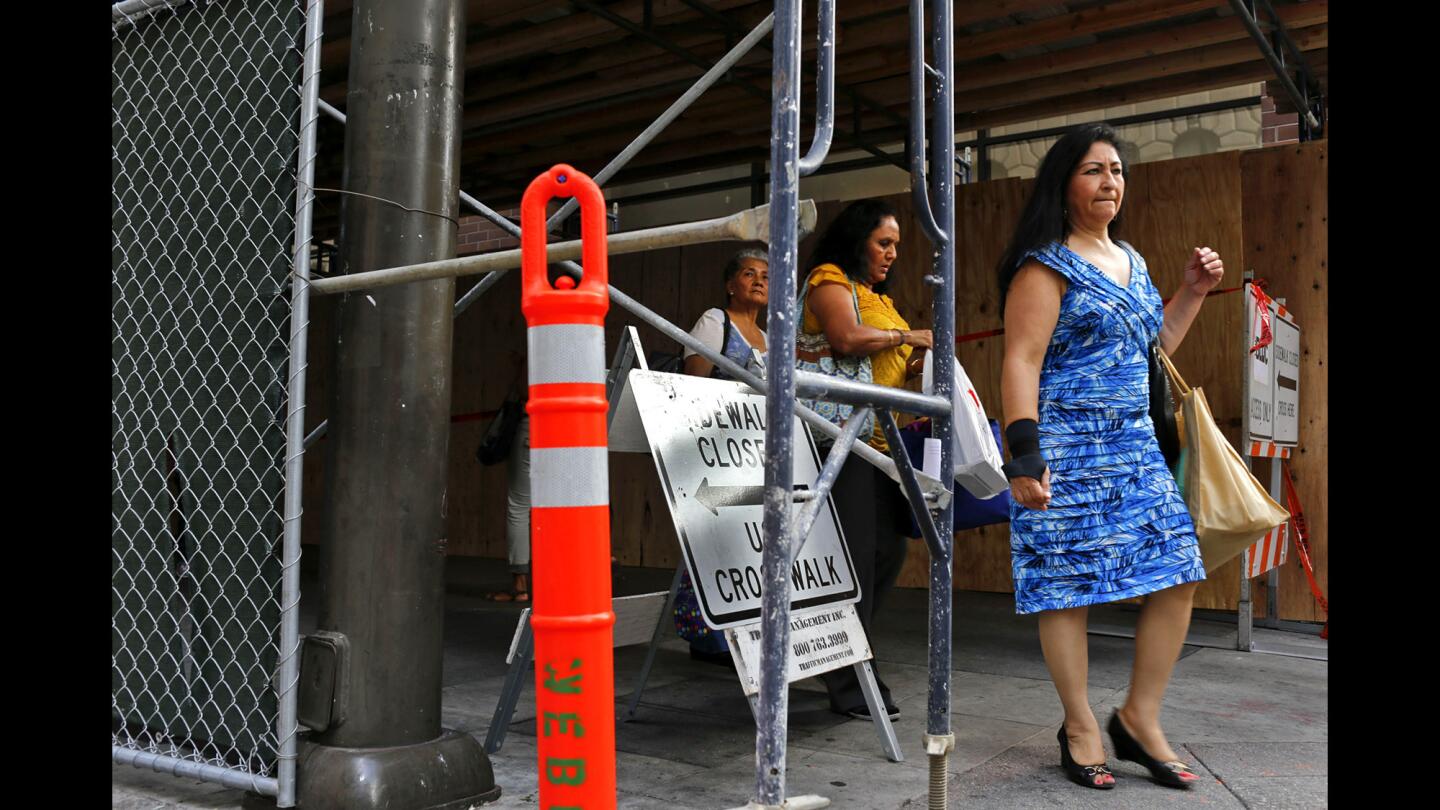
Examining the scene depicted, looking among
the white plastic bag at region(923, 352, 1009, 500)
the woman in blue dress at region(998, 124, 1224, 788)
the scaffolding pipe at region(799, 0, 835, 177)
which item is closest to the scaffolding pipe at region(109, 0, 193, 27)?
the scaffolding pipe at region(799, 0, 835, 177)

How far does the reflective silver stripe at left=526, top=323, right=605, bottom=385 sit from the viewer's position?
165 cm

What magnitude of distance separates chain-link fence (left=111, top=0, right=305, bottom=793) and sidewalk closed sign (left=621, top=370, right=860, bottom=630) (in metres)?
1.05

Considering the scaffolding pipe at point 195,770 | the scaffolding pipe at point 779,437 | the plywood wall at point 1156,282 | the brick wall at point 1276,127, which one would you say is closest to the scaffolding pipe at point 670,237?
the scaffolding pipe at point 779,437

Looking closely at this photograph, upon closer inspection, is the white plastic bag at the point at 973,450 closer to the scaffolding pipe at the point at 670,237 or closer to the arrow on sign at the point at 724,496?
the arrow on sign at the point at 724,496

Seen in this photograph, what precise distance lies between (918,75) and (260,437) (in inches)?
74.1

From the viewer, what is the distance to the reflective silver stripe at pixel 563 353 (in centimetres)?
165

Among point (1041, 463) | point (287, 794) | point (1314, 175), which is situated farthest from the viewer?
point (1314, 175)

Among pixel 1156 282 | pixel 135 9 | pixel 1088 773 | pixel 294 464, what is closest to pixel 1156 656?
pixel 1088 773

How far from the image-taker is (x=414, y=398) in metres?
2.87

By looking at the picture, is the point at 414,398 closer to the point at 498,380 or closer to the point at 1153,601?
the point at 1153,601

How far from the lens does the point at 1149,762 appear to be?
317 centimetres

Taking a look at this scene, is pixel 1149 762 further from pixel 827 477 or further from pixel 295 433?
pixel 295 433

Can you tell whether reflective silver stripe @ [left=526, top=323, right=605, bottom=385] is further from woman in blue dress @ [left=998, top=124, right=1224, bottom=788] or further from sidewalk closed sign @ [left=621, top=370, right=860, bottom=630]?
woman in blue dress @ [left=998, top=124, right=1224, bottom=788]

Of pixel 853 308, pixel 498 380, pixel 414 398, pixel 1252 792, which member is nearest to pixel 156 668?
pixel 414 398
